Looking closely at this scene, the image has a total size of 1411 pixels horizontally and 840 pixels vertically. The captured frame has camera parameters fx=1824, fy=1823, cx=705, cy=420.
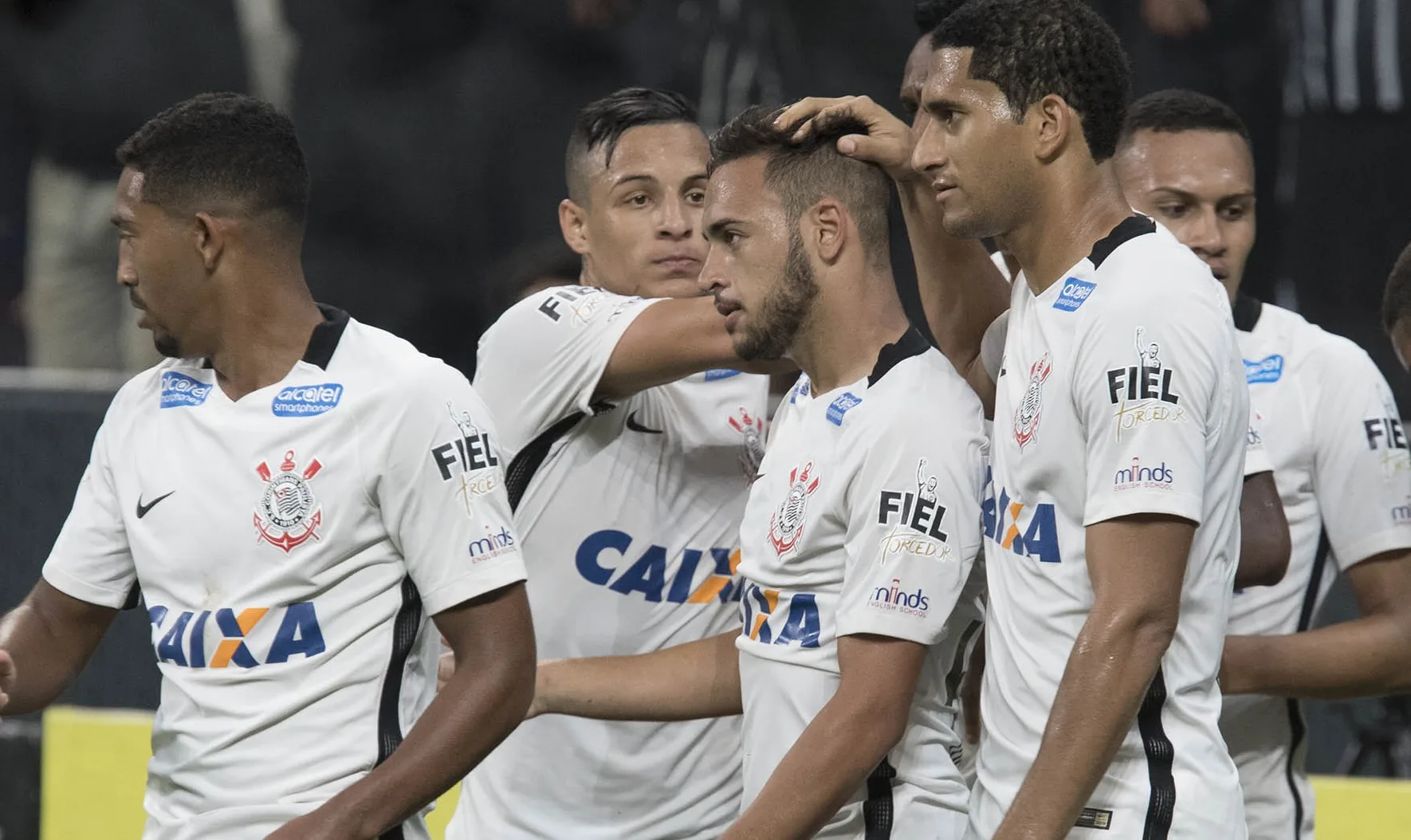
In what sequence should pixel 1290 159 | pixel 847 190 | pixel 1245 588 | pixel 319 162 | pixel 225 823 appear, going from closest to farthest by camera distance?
pixel 225 823
pixel 847 190
pixel 1245 588
pixel 1290 159
pixel 319 162

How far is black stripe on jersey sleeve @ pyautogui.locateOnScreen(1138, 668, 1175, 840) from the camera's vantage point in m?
2.27

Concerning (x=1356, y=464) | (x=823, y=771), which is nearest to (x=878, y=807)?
(x=823, y=771)

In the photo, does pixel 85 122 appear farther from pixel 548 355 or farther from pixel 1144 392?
pixel 1144 392

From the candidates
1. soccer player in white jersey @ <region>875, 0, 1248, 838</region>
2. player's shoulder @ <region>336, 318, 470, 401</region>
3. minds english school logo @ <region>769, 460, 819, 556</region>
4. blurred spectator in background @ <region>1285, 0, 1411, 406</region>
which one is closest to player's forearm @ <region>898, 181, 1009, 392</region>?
soccer player in white jersey @ <region>875, 0, 1248, 838</region>

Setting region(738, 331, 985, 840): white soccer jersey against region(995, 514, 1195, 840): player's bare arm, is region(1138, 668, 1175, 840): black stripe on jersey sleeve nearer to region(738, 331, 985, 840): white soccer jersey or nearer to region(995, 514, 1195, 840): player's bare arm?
region(995, 514, 1195, 840): player's bare arm

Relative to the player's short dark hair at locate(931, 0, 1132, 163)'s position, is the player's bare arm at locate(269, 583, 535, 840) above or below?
below

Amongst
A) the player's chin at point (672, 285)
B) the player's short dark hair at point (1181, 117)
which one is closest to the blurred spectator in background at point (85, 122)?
the player's chin at point (672, 285)

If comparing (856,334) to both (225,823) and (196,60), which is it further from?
(196,60)

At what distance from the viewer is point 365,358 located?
8.64 feet

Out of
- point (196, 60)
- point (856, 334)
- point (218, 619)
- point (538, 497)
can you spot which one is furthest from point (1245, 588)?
point (196, 60)

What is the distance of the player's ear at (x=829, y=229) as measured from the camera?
8.93 ft

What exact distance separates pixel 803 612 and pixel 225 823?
34.1 inches

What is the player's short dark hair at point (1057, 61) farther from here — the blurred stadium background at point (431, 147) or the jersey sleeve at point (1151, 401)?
the blurred stadium background at point (431, 147)

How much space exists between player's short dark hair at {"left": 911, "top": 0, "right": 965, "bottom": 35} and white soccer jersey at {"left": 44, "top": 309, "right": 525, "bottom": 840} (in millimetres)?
1499
